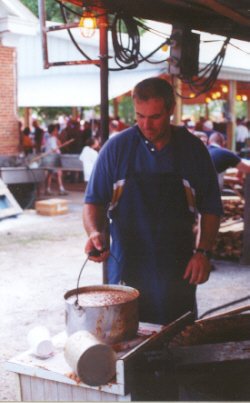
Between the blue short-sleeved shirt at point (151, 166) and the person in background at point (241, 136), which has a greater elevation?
the blue short-sleeved shirt at point (151, 166)

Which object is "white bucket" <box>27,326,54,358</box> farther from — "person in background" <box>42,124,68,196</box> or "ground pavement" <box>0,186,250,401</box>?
"person in background" <box>42,124,68,196</box>

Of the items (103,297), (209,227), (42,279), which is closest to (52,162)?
(42,279)

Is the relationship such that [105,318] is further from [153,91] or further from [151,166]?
[153,91]

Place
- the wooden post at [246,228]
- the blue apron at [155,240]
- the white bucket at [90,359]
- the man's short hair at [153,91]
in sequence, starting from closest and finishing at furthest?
A: 1. the white bucket at [90,359]
2. the man's short hair at [153,91]
3. the blue apron at [155,240]
4. the wooden post at [246,228]

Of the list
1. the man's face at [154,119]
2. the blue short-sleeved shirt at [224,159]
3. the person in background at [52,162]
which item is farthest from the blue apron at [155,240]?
the person in background at [52,162]

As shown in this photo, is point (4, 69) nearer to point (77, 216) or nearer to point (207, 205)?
point (77, 216)

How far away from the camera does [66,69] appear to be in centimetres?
1875

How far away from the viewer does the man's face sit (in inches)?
116

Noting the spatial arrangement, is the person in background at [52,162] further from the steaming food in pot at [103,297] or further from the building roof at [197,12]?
the steaming food in pot at [103,297]

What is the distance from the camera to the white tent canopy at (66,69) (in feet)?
49.8

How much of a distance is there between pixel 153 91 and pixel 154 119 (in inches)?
5.8

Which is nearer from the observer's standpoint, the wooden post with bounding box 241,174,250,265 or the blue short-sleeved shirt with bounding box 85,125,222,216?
the blue short-sleeved shirt with bounding box 85,125,222,216

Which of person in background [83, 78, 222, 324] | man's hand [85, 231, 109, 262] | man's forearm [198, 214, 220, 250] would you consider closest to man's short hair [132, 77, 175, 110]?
person in background [83, 78, 222, 324]

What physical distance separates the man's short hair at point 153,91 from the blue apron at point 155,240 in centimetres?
30
